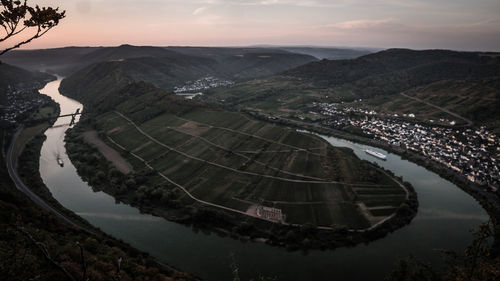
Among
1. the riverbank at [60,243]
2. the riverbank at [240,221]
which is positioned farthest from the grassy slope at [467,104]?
the riverbank at [60,243]

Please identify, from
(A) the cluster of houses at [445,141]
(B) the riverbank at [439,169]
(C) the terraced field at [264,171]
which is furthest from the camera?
(A) the cluster of houses at [445,141]

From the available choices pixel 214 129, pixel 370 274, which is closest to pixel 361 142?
pixel 214 129

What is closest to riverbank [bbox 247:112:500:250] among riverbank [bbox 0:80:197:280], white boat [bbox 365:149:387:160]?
white boat [bbox 365:149:387:160]

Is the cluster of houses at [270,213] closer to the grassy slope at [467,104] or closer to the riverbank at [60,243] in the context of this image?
the riverbank at [60,243]

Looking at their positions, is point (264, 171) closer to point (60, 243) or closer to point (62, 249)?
point (60, 243)

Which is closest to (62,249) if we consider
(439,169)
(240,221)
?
(240,221)

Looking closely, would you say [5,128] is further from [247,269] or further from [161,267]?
[247,269]
